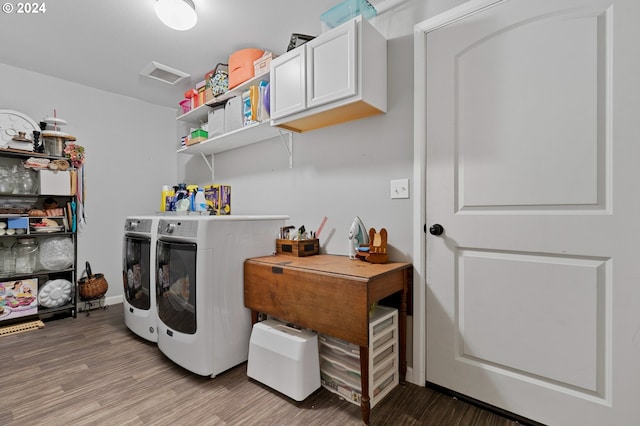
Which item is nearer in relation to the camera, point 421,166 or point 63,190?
point 421,166

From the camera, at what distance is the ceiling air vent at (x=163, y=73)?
8.61ft

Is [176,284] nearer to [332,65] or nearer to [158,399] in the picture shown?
[158,399]

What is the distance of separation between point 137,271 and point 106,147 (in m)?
1.70

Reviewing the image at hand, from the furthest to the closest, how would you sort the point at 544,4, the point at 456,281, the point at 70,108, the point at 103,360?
the point at 70,108
the point at 103,360
the point at 456,281
the point at 544,4

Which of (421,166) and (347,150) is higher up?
(347,150)

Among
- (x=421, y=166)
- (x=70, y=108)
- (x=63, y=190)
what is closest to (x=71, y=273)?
(x=63, y=190)

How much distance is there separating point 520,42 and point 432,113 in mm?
472

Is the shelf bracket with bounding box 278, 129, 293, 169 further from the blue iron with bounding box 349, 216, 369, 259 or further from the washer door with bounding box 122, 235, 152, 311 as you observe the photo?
the washer door with bounding box 122, 235, 152, 311

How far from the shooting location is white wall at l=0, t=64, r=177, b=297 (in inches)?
110

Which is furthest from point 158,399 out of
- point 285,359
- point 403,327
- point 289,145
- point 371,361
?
point 289,145

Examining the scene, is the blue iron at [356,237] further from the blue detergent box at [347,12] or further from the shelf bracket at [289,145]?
the blue detergent box at [347,12]

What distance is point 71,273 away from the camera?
9.49 ft

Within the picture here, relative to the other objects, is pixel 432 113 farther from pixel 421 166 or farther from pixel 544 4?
pixel 544 4

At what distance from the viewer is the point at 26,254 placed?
267cm
